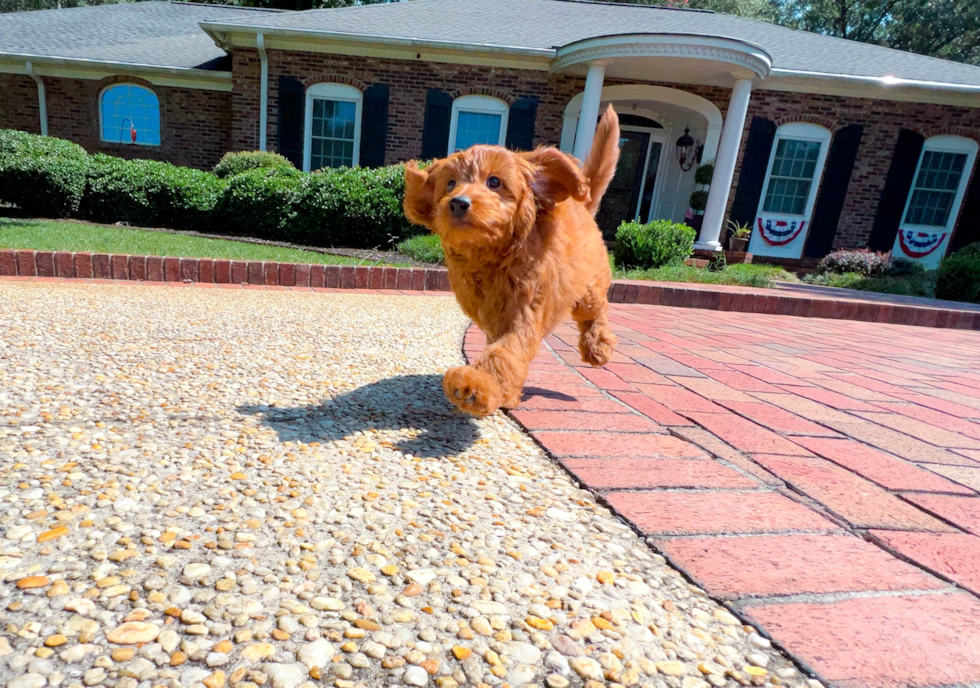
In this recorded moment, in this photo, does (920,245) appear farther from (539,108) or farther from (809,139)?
(539,108)

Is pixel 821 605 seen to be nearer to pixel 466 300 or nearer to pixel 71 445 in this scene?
pixel 466 300

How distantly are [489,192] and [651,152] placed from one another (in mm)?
13554

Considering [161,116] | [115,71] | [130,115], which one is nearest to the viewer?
[115,71]

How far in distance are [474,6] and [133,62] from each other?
8698 mm

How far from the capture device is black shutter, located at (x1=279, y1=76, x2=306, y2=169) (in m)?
12.1

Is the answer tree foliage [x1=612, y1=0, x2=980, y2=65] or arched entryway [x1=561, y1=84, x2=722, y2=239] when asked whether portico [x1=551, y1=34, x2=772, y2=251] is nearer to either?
arched entryway [x1=561, y1=84, x2=722, y2=239]

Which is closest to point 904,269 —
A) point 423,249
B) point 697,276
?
point 697,276

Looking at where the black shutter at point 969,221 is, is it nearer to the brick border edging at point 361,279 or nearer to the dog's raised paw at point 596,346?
the brick border edging at point 361,279

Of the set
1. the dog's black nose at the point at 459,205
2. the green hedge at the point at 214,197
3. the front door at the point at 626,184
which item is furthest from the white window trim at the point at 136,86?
the dog's black nose at the point at 459,205

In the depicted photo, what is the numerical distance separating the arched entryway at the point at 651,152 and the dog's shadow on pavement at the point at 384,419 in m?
11.2

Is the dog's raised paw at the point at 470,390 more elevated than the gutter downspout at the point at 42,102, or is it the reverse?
the gutter downspout at the point at 42,102

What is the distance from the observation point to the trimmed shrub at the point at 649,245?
352 inches

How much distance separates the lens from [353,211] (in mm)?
8203

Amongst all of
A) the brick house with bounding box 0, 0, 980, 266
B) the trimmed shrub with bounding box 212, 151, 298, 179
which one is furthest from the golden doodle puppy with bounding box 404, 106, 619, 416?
the trimmed shrub with bounding box 212, 151, 298, 179
